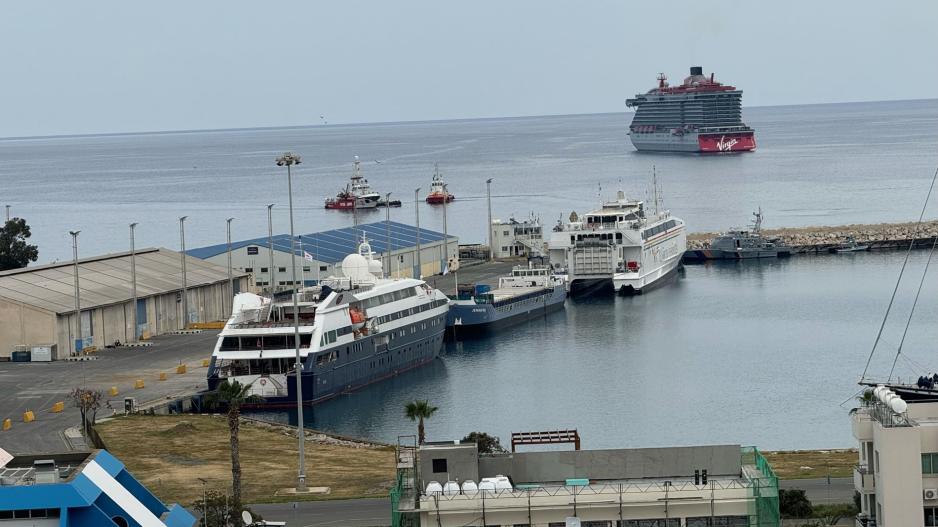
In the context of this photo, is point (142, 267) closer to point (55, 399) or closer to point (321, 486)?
point (55, 399)

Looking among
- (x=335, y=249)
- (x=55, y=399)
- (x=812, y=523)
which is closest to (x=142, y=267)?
(x=335, y=249)

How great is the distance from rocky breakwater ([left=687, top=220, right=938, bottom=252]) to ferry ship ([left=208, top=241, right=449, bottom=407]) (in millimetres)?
52810

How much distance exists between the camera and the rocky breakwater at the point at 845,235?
4545 inches

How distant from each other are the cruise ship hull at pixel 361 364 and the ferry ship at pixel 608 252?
24.4m

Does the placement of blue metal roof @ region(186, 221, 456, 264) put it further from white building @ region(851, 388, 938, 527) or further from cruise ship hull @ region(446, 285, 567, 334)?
white building @ region(851, 388, 938, 527)

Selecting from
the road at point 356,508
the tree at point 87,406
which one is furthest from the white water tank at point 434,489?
the tree at point 87,406

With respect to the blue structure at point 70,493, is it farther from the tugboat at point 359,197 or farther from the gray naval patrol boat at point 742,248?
the tugboat at point 359,197

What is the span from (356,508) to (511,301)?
4795cm

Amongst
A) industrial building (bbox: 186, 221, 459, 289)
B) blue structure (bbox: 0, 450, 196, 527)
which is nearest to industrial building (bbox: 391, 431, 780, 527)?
blue structure (bbox: 0, 450, 196, 527)

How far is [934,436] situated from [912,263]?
84703mm

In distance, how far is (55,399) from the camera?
53625 mm

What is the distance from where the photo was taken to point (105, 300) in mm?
67125

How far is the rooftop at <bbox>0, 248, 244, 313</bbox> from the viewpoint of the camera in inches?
2562

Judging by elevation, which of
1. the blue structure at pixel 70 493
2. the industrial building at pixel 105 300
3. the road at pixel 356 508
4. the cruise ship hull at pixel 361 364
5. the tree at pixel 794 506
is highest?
the industrial building at pixel 105 300
